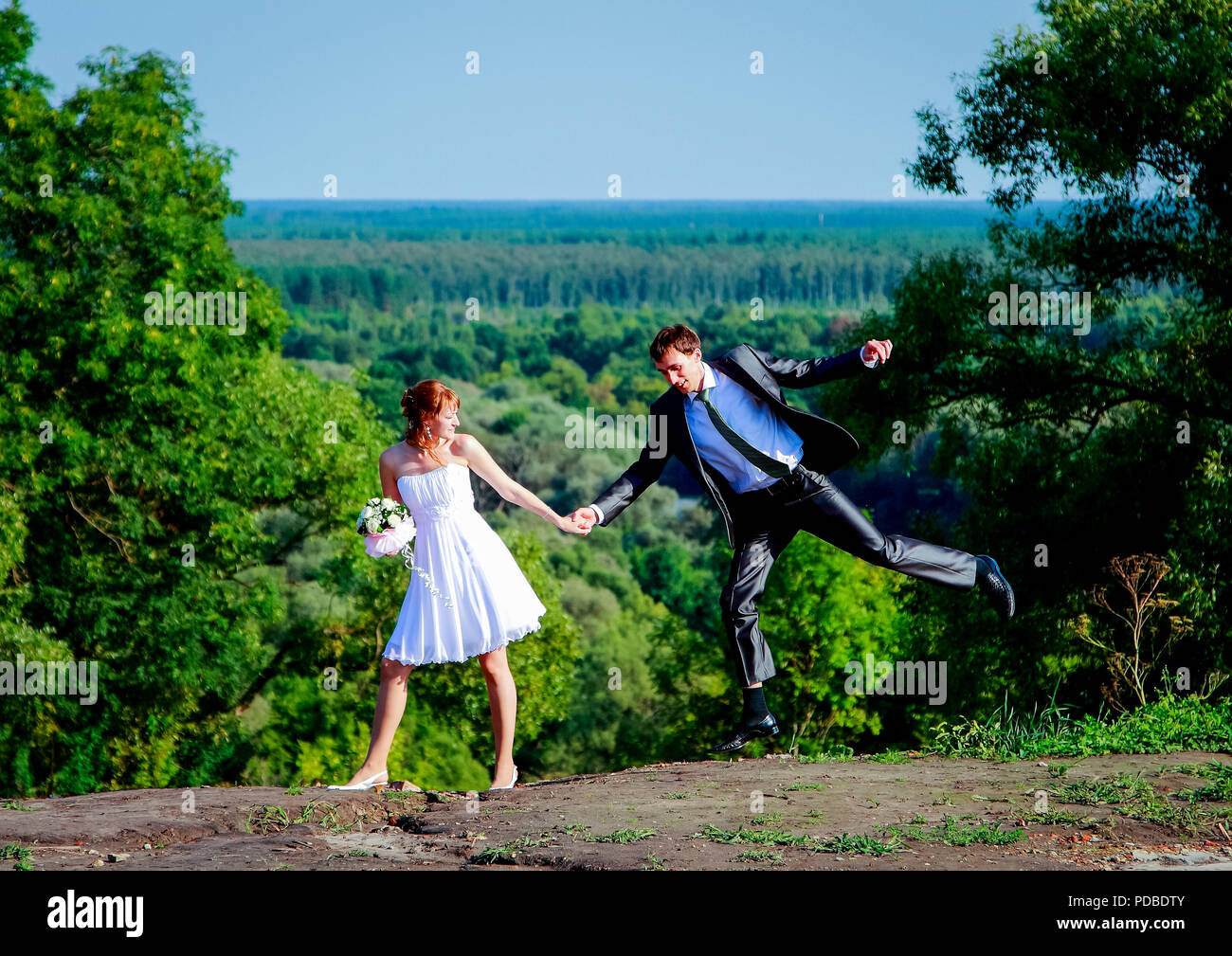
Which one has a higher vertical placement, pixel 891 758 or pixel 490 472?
pixel 490 472

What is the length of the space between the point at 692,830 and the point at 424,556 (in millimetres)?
2166

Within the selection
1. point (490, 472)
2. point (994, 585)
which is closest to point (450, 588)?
point (490, 472)

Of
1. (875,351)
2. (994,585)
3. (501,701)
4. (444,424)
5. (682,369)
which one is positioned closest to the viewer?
(875,351)

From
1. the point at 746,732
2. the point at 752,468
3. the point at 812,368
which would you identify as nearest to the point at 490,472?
the point at 752,468

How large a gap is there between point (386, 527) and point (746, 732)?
231 cm

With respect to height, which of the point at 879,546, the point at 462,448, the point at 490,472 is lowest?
the point at 879,546

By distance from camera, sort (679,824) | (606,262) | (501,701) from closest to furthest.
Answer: (679,824), (501,701), (606,262)

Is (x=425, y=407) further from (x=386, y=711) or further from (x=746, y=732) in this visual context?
(x=746, y=732)

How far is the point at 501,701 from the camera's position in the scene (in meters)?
7.14

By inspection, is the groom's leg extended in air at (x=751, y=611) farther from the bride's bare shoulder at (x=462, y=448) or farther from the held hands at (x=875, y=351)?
the bride's bare shoulder at (x=462, y=448)

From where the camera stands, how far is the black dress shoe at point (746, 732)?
22.2 feet

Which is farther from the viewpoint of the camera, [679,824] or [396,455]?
[396,455]

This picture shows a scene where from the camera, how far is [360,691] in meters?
25.7
